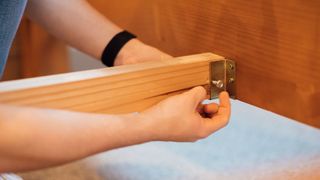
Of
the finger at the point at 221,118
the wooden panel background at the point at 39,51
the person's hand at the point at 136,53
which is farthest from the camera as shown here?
the wooden panel background at the point at 39,51

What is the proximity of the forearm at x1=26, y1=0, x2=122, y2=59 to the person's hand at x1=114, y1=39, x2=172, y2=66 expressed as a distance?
0.10 ft

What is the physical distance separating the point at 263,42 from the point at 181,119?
0.13 meters

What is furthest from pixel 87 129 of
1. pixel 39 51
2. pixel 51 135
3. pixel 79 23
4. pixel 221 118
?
pixel 39 51

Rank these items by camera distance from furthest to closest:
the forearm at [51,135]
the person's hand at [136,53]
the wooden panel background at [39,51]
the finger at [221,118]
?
the wooden panel background at [39,51]
the person's hand at [136,53]
the finger at [221,118]
the forearm at [51,135]

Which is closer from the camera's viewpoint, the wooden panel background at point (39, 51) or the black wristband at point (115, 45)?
the black wristband at point (115, 45)

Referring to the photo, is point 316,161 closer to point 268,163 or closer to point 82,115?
point 268,163

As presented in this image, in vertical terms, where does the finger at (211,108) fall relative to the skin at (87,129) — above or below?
below

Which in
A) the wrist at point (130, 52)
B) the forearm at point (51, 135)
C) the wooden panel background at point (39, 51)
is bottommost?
the wooden panel background at point (39, 51)

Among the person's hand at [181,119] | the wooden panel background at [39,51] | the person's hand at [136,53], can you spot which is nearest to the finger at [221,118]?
the person's hand at [181,119]

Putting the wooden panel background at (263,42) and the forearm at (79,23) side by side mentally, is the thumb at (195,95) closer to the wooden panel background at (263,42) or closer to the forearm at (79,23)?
the wooden panel background at (263,42)

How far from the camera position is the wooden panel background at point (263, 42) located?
41cm

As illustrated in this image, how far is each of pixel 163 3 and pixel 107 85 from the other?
0.20m

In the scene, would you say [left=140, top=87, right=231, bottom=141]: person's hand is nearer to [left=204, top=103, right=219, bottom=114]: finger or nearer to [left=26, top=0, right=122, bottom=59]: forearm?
[left=204, top=103, right=219, bottom=114]: finger

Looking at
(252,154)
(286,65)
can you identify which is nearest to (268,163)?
(252,154)
